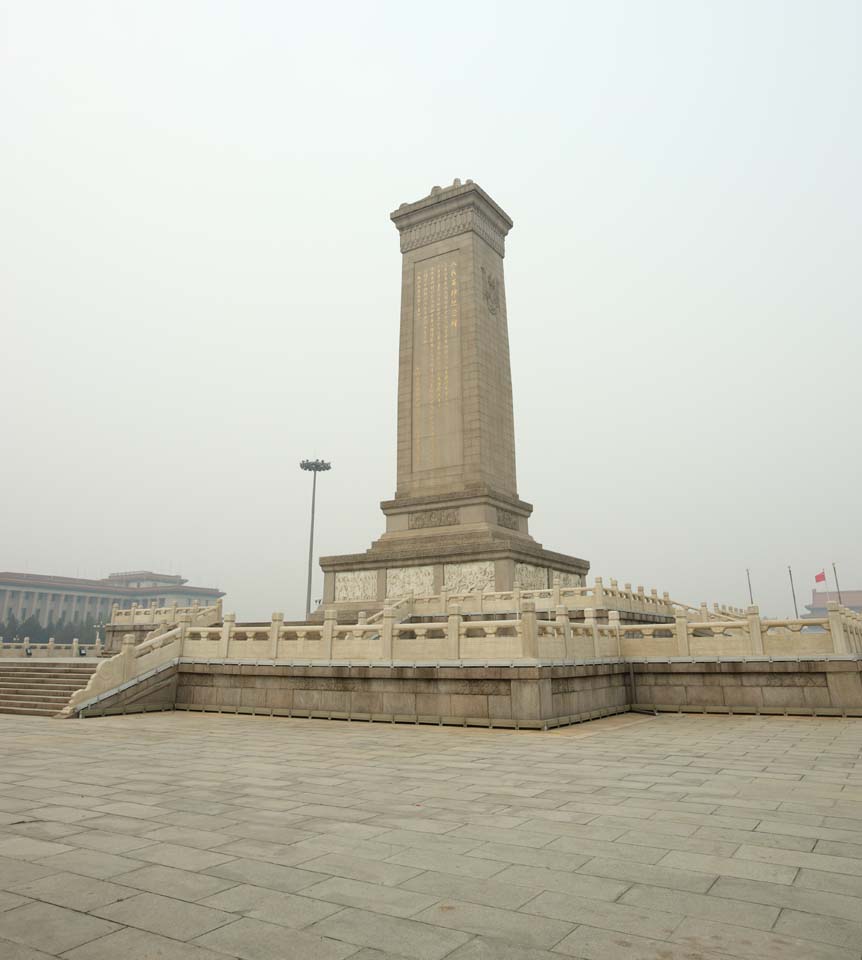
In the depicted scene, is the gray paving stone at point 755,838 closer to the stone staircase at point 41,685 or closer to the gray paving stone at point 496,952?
the gray paving stone at point 496,952

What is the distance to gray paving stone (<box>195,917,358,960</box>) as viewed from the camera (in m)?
3.33

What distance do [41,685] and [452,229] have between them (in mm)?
22810

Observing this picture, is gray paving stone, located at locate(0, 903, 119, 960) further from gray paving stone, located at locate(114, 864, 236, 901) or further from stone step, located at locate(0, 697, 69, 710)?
stone step, located at locate(0, 697, 69, 710)

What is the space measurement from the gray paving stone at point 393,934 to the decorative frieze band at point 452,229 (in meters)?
28.8

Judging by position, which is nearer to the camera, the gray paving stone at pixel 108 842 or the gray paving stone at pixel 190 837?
the gray paving stone at pixel 108 842

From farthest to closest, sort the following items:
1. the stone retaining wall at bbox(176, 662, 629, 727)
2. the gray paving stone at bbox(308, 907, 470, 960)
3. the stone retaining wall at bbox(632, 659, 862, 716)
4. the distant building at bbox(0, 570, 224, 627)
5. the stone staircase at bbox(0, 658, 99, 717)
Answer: the distant building at bbox(0, 570, 224, 627), the stone staircase at bbox(0, 658, 99, 717), the stone retaining wall at bbox(632, 659, 862, 716), the stone retaining wall at bbox(176, 662, 629, 727), the gray paving stone at bbox(308, 907, 470, 960)

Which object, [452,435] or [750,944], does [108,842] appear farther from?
[452,435]

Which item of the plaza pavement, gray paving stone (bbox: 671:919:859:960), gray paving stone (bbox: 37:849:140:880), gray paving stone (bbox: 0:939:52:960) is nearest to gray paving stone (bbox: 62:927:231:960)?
the plaza pavement

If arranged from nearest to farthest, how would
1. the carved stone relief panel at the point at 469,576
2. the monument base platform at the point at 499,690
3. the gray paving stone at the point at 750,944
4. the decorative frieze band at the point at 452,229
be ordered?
the gray paving stone at the point at 750,944, the monument base platform at the point at 499,690, the carved stone relief panel at the point at 469,576, the decorative frieze band at the point at 452,229

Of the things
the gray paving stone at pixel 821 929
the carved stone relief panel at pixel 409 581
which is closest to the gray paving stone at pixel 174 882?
the gray paving stone at pixel 821 929

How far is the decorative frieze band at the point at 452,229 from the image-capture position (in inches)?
1169

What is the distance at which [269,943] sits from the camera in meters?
3.46

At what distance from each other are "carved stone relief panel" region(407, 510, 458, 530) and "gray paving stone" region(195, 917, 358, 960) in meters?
22.7

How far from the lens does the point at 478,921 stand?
375 cm
